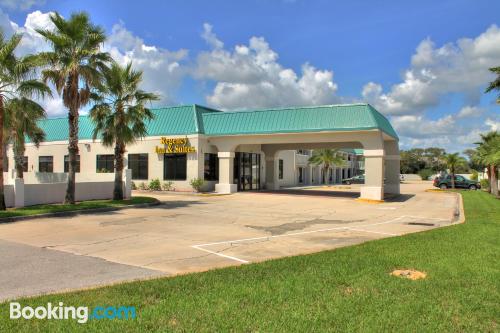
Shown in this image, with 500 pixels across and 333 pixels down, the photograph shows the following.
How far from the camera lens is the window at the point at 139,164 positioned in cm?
3553

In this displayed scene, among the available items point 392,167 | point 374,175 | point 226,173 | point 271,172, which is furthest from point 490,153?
point 226,173

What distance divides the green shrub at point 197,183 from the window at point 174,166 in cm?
132

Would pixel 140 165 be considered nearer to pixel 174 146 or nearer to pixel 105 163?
pixel 105 163

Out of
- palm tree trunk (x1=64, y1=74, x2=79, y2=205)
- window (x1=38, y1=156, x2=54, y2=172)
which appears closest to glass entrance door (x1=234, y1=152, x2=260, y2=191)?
palm tree trunk (x1=64, y1=74, x2=79, y2=205)

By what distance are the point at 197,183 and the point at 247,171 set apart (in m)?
6.59

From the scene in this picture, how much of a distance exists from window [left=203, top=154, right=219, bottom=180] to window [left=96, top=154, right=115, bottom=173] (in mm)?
8798

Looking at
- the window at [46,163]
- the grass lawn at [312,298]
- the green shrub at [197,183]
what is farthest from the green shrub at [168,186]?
the grass lawn at [312,298]

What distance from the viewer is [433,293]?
6.05m

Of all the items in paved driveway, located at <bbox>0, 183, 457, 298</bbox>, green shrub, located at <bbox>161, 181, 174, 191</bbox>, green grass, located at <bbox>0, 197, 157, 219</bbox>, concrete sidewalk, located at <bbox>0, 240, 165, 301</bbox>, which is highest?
green shrub, located at <bbox>161, 181, 174, 191</bbox>

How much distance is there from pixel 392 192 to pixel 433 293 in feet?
103

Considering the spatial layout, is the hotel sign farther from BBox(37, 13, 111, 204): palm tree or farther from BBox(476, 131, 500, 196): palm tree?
BBox(476, 131, 500, 196): palm tree

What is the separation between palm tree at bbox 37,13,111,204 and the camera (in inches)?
768

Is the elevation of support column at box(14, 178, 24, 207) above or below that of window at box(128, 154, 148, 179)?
below

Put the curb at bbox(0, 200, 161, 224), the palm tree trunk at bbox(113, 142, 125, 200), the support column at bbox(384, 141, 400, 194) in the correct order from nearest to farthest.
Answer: the curb at bbox(0, 200, 161, 224)
the palm tree trunk at bbox(113, 142, 125, 200)
the support column at bbox(384, 141, 400, 194)
